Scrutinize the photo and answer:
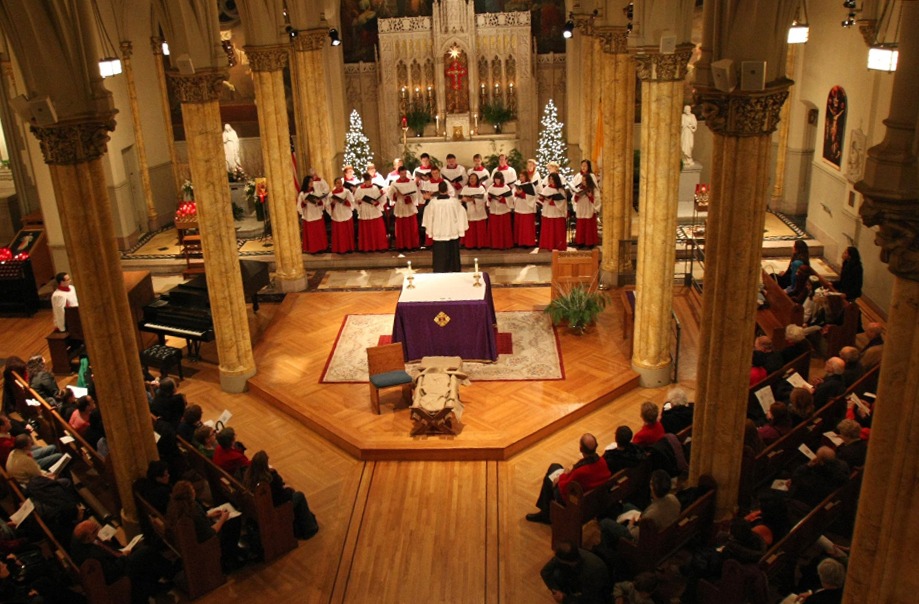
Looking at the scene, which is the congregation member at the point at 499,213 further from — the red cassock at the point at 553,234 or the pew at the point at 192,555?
the pew at the point at 192,555

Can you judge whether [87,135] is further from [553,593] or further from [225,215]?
[553,593]

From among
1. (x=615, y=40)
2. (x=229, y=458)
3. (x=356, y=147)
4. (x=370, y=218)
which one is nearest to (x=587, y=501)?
(x=229, y=458)

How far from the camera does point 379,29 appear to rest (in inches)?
827

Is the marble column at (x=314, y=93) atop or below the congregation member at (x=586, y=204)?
atop

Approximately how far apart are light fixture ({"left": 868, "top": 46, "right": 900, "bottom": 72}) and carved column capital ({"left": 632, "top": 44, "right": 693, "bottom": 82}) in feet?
6.93

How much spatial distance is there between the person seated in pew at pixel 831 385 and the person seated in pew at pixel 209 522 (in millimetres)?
6135

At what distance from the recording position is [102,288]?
327 inches

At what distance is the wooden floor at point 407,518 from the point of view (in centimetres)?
827

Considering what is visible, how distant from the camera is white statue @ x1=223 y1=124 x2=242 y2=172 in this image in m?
19.6

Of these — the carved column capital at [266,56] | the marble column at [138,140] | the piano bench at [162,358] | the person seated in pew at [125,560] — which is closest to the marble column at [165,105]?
the marble column at [138,140]

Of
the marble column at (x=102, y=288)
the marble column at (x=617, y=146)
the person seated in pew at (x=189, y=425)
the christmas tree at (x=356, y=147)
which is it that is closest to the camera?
the marble column at (x=102, y=288)

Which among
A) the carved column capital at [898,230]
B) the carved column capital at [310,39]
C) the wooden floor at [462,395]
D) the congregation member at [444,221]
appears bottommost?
the wooden floor at [462,395]

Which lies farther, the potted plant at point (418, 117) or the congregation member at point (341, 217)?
the potted plant at point (418, 117)

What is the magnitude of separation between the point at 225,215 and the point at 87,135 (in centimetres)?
347
